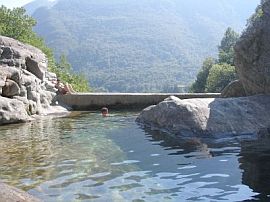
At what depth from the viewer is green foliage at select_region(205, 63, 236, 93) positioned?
73.6 meters

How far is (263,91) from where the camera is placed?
1773 cm

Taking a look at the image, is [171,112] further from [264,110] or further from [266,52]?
[266,52]

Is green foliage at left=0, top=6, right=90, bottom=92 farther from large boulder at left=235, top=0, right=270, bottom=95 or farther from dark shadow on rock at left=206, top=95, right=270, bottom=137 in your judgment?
dark shadow on rock at left=206, top=95, right=270, bottom=137

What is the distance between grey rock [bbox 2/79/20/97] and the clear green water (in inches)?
202

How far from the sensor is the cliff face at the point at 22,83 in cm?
2039

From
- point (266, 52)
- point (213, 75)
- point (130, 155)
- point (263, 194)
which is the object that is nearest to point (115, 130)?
point (130, 155)

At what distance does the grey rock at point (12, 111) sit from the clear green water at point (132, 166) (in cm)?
240

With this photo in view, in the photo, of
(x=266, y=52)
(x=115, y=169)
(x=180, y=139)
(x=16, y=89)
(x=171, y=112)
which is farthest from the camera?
(x=16, y=89)

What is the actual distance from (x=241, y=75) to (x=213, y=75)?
60.6 metres

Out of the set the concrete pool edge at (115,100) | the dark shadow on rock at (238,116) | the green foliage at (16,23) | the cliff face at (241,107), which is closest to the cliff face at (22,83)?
the concrete pool edge at (115,100)

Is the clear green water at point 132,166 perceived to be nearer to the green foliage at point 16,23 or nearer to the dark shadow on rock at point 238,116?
the dark shadow on rock at point 238,116

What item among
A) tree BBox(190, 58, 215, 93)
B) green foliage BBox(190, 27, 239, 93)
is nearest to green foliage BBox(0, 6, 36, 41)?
green foliage BBox(190, 27, 239, 93)

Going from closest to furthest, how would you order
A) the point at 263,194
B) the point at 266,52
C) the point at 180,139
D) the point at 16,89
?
the point at 263,194 → the point at 180,139 → the point at 266,52 → the point at 16,89

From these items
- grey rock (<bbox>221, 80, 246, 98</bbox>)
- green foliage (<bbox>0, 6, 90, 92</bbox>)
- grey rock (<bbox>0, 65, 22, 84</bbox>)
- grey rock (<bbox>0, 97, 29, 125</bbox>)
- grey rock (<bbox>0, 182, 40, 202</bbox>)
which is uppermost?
green foliage (<bbox>0, 6, 90, 92</bbox>)
